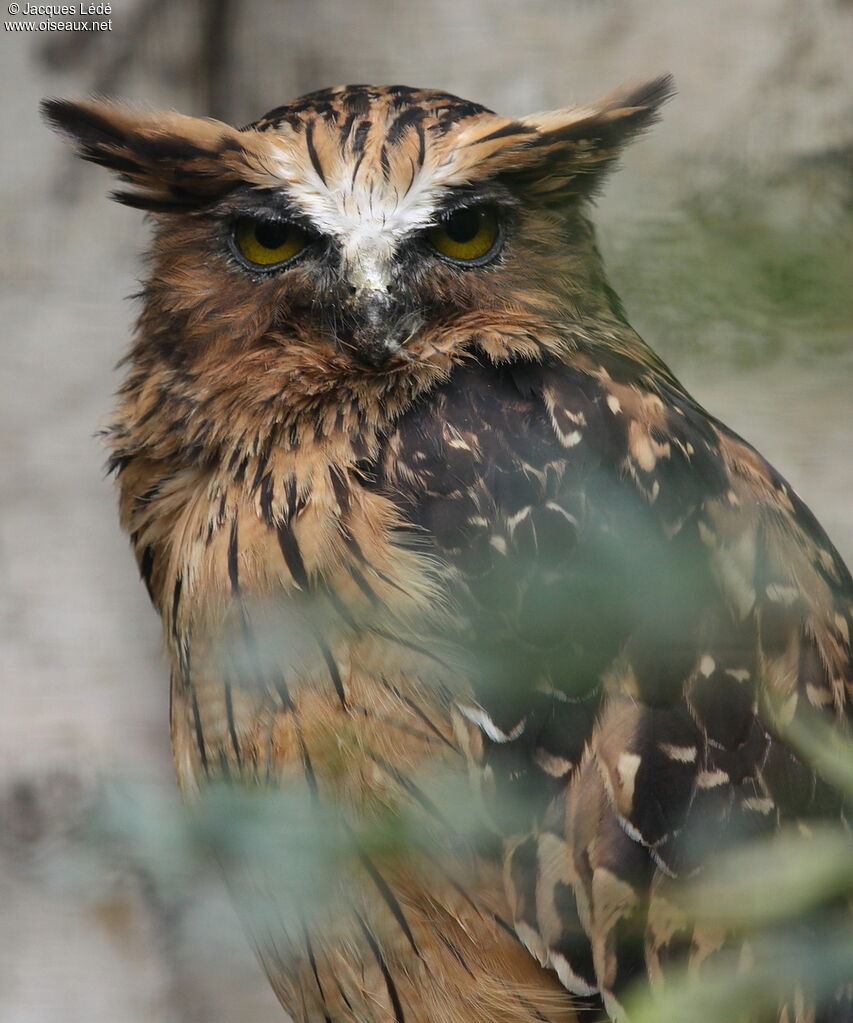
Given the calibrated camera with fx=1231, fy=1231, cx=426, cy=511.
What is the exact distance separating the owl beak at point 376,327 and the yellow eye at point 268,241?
0.16m

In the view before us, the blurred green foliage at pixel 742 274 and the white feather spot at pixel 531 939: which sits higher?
the blurred green foliage at pixel 742 274

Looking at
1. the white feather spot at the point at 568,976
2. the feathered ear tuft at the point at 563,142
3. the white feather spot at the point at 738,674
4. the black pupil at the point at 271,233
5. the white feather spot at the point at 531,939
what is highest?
the feathered ear tuft at the point at 563,142

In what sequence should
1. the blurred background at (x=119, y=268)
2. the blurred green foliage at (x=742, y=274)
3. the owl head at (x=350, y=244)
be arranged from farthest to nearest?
the blurred background at (x=119, y=268), the owl head at (x=350, y=244), the blurred green foliage at (x=742, y=274)

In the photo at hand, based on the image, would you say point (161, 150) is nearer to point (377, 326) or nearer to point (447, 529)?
point (377, 326)

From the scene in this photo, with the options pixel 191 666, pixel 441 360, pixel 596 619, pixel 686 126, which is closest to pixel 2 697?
pixel 191 666

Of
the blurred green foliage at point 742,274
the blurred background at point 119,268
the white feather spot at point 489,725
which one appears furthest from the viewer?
the blurred background at point 119,268

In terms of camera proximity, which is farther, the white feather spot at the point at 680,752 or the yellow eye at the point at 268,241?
the yellow eye at the point at 268,241

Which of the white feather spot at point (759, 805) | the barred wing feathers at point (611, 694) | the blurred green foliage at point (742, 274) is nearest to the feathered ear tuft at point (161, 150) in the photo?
the barred wing feathers at point (611, 694)

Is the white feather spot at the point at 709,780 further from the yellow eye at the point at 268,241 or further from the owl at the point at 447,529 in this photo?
the yellow eye at the point at 268,241

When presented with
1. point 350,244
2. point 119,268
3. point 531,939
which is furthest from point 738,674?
point 119,268

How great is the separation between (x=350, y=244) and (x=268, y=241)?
0.54ft

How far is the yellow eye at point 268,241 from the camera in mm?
1716

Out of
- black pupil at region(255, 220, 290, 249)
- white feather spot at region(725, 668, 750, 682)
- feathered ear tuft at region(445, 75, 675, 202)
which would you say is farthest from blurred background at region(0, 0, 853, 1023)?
black pupil at region(255, 220, 290, 249)

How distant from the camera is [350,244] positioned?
1643 millimetres
